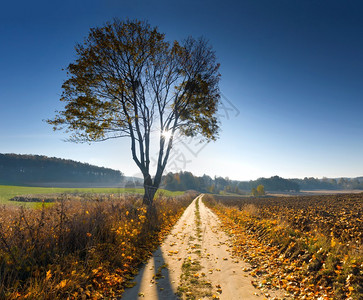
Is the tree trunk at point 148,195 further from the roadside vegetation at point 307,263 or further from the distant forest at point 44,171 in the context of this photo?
the distant forest at point 44,171

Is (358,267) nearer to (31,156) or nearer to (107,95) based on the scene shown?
(107,95)

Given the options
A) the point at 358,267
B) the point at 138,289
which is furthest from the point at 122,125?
the point at 358,267

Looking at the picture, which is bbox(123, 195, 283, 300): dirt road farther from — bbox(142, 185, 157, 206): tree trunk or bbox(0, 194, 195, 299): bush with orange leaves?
bbox(142, 185, 157, 206): tree trunk

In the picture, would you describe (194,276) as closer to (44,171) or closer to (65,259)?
(65,259)

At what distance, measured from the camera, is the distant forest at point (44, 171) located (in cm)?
9981

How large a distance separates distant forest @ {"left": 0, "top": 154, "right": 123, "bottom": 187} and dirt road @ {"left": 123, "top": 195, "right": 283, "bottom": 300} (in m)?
99.5

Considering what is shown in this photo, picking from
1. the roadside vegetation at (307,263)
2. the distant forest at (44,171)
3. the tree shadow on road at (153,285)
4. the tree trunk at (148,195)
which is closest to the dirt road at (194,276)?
the tree shadow on road at (153,285)

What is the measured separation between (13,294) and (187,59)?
14639 millimetres

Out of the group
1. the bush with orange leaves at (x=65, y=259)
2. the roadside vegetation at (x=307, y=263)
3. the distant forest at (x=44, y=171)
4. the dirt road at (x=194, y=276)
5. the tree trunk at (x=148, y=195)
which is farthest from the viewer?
the distant forest at (x=44, y=171)

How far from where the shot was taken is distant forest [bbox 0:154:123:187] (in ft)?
327

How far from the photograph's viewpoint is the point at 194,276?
523 cm

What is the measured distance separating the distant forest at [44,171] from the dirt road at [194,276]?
99.5m

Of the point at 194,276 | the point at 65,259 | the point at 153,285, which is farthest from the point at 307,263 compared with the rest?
the point at 65,259

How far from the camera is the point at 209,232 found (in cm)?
1113
